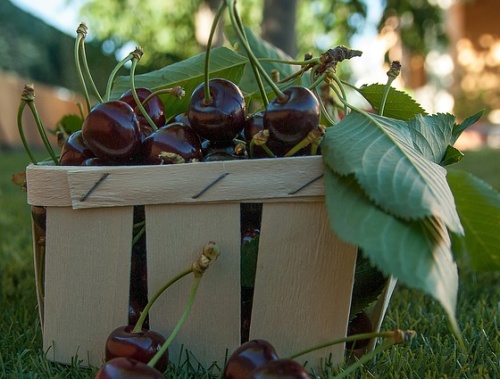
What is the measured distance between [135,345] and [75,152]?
0.34 meters

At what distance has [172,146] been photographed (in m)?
0.91

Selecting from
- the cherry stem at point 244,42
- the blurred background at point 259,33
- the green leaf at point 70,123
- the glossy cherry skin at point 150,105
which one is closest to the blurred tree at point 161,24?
the blurred background at point 259,33

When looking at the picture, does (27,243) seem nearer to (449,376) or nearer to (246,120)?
(246,120)

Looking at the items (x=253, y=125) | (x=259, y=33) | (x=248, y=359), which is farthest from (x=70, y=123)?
(x=259, y=33)

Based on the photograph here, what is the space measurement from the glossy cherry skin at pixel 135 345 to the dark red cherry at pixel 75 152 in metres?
0.30

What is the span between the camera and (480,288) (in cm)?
149

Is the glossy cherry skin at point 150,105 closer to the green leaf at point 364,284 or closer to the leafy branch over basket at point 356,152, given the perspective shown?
the leafy branch over basket at point 356,152

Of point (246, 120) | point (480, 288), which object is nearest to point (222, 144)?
point (246, 120)

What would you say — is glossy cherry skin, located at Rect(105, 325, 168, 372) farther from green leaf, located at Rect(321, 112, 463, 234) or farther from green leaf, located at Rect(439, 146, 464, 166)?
green leaf, located at Rect(439, 146, 464, 166)

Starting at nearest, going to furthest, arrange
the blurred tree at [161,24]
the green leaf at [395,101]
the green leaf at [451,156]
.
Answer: the green leaf at [451,156] → the green leaf at [395,101] → the blurred tree at [161,24]

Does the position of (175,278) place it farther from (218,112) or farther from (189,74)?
(189,74)

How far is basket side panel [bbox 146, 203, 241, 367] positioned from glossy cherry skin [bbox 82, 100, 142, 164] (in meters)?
0.11

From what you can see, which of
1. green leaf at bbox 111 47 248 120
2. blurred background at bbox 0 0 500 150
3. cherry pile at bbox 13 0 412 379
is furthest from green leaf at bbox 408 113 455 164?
blurred background at bbox 0 0 500 150

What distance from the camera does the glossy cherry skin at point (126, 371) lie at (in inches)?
28.2
